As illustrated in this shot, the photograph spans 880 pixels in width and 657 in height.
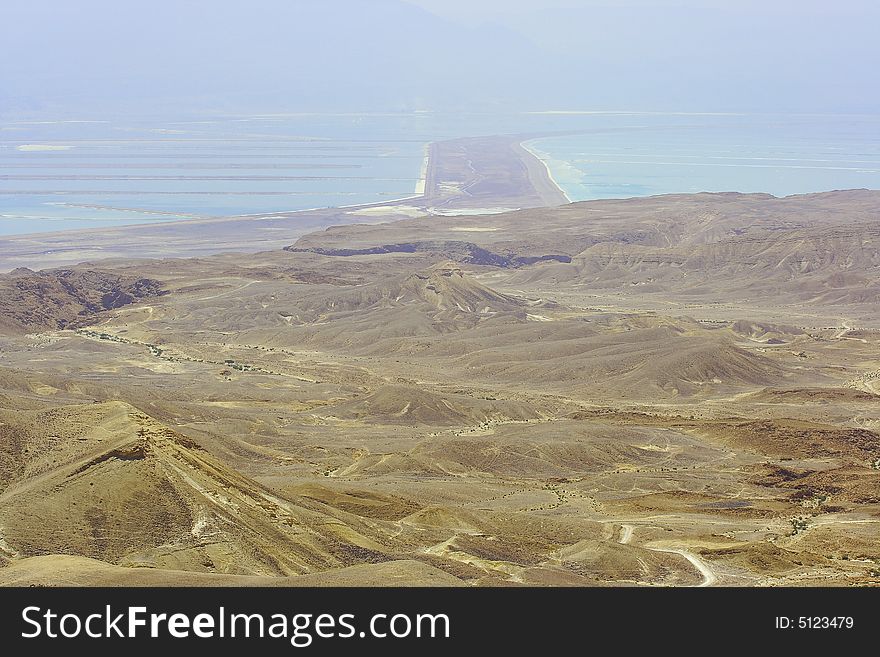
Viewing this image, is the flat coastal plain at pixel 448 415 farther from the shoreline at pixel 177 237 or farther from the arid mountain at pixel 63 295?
the shoreline at pixel 177 237

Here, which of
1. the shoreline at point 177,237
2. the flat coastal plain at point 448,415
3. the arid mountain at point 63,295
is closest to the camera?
the flat coastal plain at point 448,415

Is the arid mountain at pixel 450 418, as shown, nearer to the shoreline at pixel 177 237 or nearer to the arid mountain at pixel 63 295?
the arid mountain at pixel 63 295

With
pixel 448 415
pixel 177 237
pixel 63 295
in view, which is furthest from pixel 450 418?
pixel 177 237

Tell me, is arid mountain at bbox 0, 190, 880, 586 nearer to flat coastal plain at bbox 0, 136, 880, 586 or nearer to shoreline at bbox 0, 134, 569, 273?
flat coastal plain at bbox 0, 136, 880, 586

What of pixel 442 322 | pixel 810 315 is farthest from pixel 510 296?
pixel 810 315

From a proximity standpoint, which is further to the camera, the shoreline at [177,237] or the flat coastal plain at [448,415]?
the shoreline at [177,237]

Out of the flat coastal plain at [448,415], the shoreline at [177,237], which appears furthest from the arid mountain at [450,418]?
the shoreline at [177,237]

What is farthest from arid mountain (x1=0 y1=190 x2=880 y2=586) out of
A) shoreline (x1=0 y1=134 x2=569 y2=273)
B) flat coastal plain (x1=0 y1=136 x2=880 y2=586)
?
shoreline (x1=0 y1=134 x2=569 y2=273)

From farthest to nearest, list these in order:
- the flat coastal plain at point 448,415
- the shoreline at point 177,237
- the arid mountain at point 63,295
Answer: the shoreline at point 177,237 < the arid mountain at point 63,295 < the flat coastal plain at point 448,415

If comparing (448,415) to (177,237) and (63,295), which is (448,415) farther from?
(177,237)
